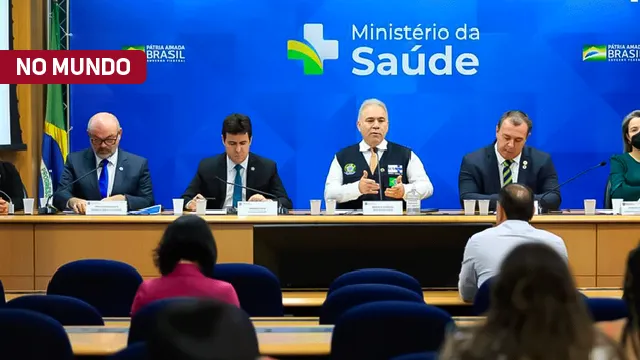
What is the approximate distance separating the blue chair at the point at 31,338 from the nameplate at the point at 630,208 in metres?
4.14

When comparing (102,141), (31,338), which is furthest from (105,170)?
(31,338)

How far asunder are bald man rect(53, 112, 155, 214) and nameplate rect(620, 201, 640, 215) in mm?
3171

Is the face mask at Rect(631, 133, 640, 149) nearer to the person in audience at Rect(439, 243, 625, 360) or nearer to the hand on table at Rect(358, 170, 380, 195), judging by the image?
the hand on table at Rect(358, 170, 380, 195)

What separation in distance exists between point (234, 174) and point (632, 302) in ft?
15.0

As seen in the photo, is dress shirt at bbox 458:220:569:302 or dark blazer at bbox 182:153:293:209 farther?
dark blazer at bbox 182:153:293:209

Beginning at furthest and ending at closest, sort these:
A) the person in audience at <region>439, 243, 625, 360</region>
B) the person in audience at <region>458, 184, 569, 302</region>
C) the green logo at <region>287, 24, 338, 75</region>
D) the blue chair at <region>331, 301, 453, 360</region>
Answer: the green logo at <region>287, 24, 338, 75</region> < the person in audience at <region>458, 184, 569, 302</region> < the blue chair at <region>331, 301, 453, 360</region> < the person in audience at <region>439, 243, 625, 360</region>

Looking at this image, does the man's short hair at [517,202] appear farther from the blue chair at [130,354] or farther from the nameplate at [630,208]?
the blue chair at [130,354]

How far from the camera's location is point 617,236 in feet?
18.7

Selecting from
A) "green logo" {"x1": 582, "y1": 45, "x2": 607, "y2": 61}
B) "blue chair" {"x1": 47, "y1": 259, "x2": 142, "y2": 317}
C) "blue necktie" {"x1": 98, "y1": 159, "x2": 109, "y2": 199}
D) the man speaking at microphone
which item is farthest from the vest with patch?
"green logo" {"x1": 582, "y1": 45, "x2": 607, "y2": 61}

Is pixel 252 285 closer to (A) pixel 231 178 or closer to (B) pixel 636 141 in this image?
(A) pixel 231 178

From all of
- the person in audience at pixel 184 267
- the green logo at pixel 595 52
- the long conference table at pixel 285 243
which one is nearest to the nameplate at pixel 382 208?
the long conference table at pixel 285 243

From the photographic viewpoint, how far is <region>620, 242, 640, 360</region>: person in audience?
250 centimetres

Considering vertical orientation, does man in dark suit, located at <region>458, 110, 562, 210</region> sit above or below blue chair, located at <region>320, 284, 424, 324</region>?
above

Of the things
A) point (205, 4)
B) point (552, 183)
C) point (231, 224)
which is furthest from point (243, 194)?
point (205, 4)
